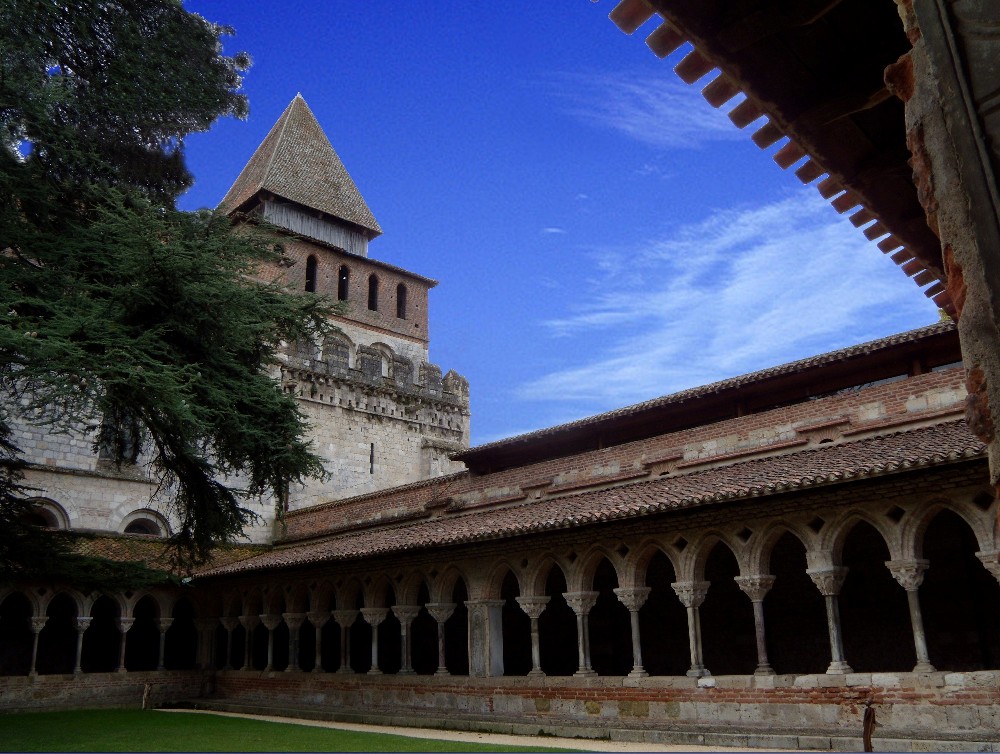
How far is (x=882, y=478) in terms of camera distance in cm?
1120

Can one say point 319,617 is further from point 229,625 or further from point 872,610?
point 872,610

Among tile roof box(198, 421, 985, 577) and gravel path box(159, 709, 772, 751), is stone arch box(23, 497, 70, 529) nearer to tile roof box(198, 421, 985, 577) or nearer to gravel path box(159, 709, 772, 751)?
tile roof box(198, 421, 985, 577)

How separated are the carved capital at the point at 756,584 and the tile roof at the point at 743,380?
434cm

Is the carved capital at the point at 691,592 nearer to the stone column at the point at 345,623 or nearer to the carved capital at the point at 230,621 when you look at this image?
the stone column at the point at 345,623

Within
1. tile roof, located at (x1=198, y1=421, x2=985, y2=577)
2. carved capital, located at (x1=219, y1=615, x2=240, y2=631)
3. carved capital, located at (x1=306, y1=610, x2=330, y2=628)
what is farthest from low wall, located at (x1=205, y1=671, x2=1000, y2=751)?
carved capital, located at (x1=219, y1=615, x2=240, y2=631)

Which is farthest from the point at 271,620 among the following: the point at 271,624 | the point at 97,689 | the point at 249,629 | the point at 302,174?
the point at 302,174

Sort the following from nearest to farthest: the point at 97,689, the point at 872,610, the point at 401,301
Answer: the point at 872,610 < the point at 97,689 < the point at 401,301

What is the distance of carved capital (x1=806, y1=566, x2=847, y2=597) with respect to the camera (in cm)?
1186

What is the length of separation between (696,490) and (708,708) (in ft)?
10.1

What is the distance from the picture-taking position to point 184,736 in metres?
13.9

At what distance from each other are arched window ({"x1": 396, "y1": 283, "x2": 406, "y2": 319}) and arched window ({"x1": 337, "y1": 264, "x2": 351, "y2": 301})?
87.5 inches

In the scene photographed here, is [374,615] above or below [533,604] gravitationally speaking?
below

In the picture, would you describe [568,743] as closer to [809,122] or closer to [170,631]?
[809,122]

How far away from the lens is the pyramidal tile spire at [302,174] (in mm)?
35219
